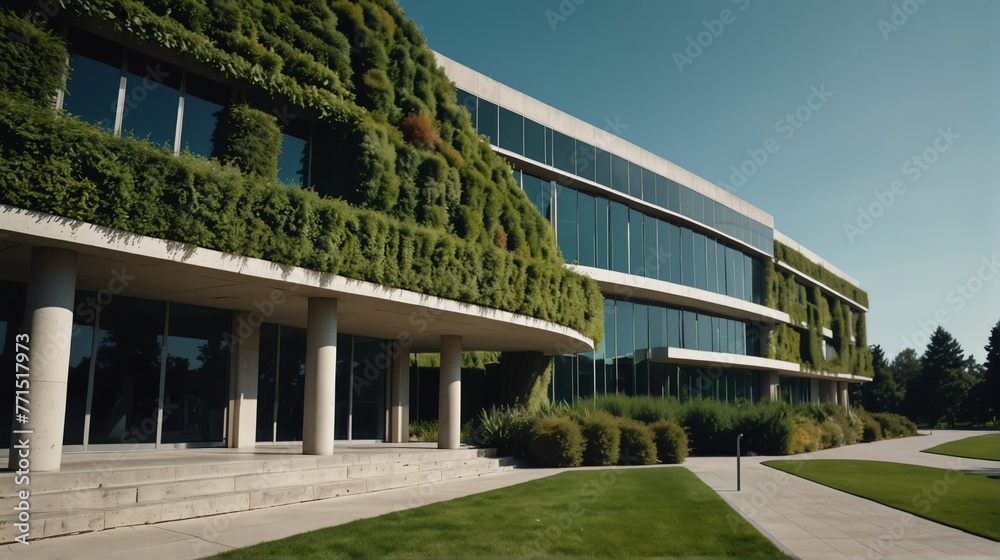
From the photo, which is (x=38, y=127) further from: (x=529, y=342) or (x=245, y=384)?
(x=529, y=342)

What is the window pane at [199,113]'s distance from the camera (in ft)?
51.8

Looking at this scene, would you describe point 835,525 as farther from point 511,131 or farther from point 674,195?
point 674,195

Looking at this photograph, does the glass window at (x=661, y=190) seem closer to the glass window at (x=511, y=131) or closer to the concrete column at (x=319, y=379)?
the glass window at (x=511, y=131)

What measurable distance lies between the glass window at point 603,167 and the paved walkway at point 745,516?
18740 mm

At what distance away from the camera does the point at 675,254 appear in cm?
3797

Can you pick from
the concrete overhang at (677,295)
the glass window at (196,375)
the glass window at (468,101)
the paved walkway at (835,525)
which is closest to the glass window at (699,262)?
the concrete overhang at (677,295)

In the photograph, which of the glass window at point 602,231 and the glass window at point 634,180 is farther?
the glass window at point 634,180

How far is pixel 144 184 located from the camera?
459 inches

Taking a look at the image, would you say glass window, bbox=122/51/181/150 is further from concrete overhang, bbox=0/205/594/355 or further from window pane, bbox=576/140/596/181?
window pane, bbox=576/140/596/181

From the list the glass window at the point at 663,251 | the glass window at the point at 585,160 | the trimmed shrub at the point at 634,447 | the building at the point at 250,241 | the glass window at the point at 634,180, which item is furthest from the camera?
the glass window at the point at 663,251

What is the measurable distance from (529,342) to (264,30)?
12560mm

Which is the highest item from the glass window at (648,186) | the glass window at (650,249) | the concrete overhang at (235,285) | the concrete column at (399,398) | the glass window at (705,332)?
the glass window at (648,186)

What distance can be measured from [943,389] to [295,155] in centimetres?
8419

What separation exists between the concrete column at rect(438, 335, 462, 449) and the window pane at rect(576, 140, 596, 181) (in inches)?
499
